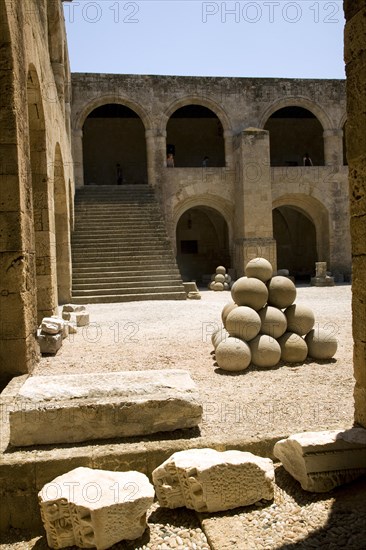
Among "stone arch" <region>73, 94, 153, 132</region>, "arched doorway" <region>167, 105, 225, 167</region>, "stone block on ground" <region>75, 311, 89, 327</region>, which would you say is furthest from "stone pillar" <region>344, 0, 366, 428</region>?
"arched doorway" <region>167, 105, 225, 167</region>

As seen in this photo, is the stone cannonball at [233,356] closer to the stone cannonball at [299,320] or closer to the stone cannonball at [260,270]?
the stone cannonball at [299,320]

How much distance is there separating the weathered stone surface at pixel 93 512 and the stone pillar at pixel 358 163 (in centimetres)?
185

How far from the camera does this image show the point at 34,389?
13.6 feet

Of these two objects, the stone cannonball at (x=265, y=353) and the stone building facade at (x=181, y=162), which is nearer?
the stone building facade at (x=181, y=162)

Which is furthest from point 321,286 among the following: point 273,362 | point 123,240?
point 273,362

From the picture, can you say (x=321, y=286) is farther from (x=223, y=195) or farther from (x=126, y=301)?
(x=126, y=301)

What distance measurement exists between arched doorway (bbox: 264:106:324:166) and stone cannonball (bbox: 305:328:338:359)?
20.6m

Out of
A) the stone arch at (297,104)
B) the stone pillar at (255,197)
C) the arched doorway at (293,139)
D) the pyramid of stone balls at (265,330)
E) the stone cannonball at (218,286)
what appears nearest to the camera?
the pyramid of stone balls at (265,330)

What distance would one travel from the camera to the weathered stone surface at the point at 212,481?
3.28 meters

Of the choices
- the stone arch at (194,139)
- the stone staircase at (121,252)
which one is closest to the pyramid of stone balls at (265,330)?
the stone staircase at (121,252)

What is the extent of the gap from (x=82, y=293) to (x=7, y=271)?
27.6ft

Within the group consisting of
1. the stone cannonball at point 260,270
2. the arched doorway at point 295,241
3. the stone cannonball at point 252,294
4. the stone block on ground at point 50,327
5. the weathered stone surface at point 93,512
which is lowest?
the weathered stone surface at point 93,512

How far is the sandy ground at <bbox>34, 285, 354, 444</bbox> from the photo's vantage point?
172 inches

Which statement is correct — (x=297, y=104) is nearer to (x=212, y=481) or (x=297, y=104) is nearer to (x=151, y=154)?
(x=151, y=154)
